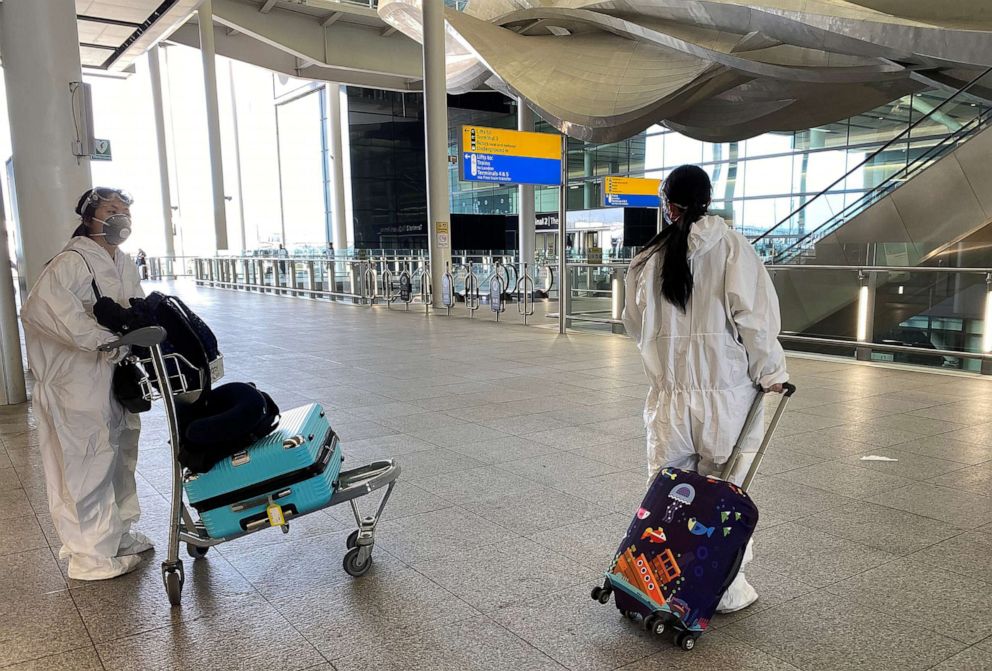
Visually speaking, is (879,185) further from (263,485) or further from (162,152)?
(162,152)

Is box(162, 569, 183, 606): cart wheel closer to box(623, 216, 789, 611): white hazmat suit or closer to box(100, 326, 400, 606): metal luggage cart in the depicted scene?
box(100, 326, 400, 606): metal luggage cart

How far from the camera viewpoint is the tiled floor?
256cm

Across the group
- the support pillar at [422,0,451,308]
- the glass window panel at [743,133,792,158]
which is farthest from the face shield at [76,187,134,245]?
the glass window panel at [743,133,792,158]

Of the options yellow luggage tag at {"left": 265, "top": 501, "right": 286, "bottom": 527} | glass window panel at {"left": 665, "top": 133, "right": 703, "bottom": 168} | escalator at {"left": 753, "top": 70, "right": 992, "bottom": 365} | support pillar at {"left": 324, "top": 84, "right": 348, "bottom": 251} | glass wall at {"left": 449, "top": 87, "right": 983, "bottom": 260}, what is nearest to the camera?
yellow luggage tag at {"left": 265, "top": 501, "right": 286, "bottom": 527}

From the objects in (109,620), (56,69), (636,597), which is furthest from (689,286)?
(56,69)

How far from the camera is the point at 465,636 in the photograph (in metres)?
2.64

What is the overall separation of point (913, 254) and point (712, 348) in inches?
441

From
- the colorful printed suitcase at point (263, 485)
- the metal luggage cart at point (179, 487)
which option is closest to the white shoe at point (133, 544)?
the metal luggage cart at point (179, 487)

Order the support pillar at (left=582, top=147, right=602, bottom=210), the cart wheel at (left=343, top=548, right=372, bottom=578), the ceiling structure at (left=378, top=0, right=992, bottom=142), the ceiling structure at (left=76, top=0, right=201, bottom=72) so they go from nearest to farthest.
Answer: the cart wheel at (left=343, top=548, right=372, bottom=578) < the ceiling structure at (left=76, top=0, right=201, bottom=72) < the ceiling structure at (left=378, top=0, right=992, bottom=142) < the support pillar at (left=582, top=147, right=602, bottom=210)

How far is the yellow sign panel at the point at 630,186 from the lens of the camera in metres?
19.9

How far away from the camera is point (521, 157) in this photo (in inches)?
526

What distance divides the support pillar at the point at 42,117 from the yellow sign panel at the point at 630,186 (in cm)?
1505

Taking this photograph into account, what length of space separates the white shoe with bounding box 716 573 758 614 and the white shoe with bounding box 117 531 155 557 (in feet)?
8.74

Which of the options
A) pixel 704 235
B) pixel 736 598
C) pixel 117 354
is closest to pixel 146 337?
pixel 117 354
